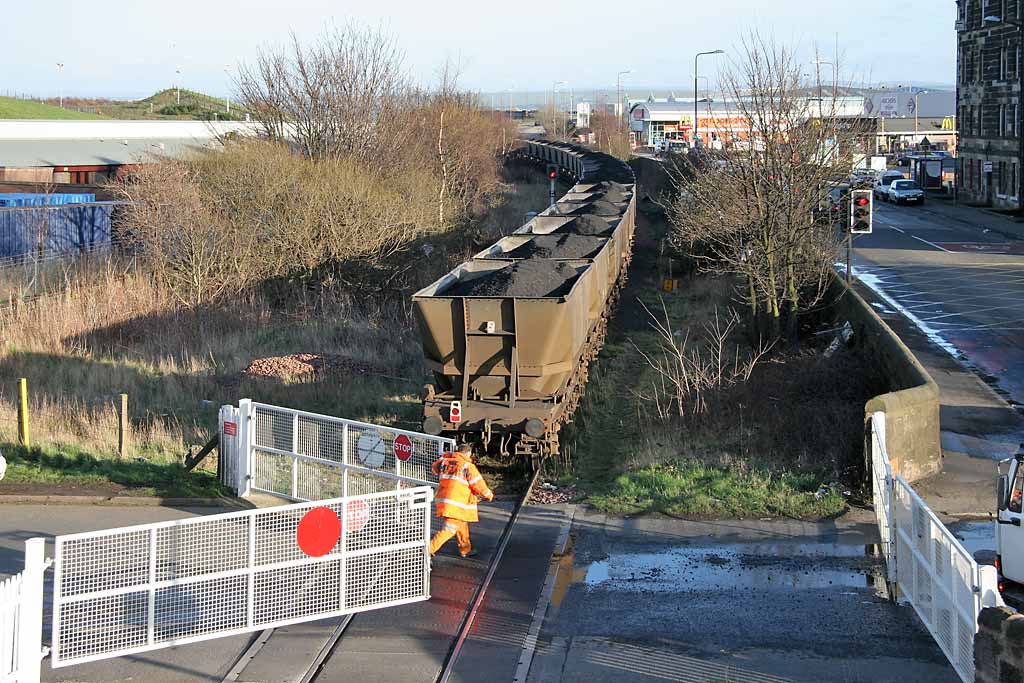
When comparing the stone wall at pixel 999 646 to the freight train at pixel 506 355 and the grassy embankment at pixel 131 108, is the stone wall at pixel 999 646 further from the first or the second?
the grassy embankment at pixel 131 108

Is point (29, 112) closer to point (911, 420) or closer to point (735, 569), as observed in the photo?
point (911, 420)

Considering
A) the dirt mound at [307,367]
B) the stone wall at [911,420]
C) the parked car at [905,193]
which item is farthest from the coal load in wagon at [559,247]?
the parked car at [905,193]

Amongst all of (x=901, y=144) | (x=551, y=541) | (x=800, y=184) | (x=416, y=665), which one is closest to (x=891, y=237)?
(x=800, y=184)

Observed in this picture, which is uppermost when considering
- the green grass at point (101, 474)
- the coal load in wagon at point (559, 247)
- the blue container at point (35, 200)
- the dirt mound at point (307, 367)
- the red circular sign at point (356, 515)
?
the blue container at point (35, 200)

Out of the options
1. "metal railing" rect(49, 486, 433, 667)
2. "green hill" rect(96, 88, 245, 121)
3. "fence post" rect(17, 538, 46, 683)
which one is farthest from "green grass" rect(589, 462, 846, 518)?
"green hill" rect(96, 88, 245, 121)

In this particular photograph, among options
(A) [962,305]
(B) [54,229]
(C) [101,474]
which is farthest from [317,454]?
(B) [54,229]

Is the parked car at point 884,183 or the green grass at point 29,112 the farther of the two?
the green grass at point 29,112

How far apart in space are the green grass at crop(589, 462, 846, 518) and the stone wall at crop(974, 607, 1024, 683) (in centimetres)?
528

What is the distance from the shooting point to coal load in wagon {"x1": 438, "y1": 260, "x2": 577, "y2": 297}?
14492mm

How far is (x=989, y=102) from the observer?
171 feet

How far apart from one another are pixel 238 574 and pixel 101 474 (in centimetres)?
667

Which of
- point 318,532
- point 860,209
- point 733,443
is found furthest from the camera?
point 860,209

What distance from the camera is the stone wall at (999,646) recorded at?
260 inches

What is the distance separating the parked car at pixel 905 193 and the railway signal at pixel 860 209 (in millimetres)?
38214
